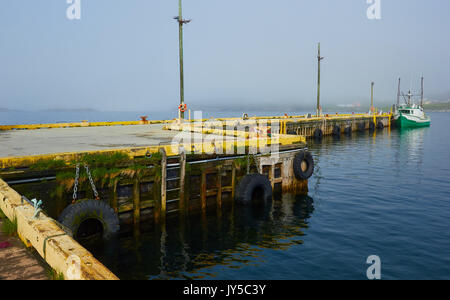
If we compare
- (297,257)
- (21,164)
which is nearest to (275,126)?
(297,257)

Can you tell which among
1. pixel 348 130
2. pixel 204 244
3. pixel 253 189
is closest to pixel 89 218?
pixel 204 244

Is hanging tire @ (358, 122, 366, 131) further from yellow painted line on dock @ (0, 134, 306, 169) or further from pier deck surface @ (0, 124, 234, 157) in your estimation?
pier deck surface @ (0, 124, 234, 157)

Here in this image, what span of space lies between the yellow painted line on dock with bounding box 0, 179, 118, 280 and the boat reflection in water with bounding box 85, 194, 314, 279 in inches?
182

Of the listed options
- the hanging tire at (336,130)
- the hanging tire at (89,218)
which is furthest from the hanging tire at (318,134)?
the hanging tire at (89,218)

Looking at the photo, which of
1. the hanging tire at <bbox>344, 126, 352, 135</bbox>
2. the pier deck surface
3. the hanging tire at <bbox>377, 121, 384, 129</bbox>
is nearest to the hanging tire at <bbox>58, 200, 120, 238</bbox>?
the pier deck surface

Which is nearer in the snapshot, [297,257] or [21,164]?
[21,164]

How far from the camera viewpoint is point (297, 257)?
12664mm

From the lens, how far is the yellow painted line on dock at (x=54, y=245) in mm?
4844

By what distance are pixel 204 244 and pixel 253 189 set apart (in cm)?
487

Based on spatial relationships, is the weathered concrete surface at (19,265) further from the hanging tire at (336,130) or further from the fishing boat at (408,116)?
the fishing boat at (408,116)

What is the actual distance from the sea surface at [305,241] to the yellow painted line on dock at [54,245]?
183 inches

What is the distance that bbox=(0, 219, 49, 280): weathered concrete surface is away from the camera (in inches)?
214
